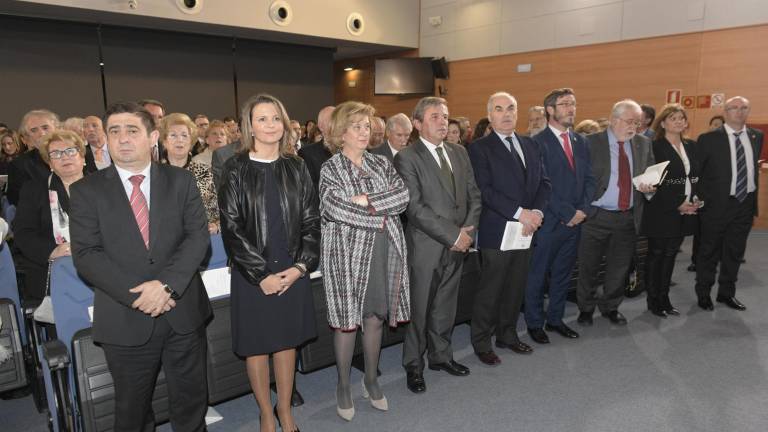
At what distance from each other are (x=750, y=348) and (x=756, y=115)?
5.11 metres

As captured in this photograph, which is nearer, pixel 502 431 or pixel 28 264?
pixel 502 431

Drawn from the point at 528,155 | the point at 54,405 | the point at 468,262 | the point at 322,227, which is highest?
the point at 528,155

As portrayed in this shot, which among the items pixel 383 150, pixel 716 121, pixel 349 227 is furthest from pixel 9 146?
pixel 716 121

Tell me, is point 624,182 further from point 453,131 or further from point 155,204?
point 155,204

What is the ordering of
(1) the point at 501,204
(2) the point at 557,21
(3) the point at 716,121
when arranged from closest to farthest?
1. (1) the point at 501,204
2. (3) the point at 716,121
3. (2) the point at 557,21

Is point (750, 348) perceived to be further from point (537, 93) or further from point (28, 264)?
point (537, 93)

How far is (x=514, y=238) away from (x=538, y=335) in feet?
3.00

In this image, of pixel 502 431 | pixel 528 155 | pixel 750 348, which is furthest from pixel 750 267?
pixel 502 431

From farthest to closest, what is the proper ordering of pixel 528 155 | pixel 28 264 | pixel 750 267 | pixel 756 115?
pixel 756 115 → pixel 750 267 → pixel 528 155 → pixel 28 264

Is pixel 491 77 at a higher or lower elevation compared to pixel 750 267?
higher

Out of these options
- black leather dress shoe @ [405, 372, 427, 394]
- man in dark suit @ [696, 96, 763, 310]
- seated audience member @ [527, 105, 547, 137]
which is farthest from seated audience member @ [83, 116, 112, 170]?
man in dark suit @ [696, 96, 763, 310]

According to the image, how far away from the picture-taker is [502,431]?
244cm

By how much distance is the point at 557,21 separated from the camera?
8.85 m

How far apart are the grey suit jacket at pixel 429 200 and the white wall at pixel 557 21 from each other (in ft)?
22.2
